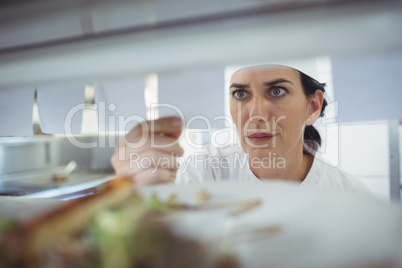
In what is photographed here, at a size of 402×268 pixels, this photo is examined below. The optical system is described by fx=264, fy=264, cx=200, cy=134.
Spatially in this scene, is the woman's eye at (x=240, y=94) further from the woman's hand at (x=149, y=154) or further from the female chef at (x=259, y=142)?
the woman's hand at (x=149, y=154)

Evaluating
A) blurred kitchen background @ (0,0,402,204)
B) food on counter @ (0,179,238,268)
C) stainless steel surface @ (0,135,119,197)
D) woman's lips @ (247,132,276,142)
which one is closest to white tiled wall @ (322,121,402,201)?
Answer: blurred kitchen background @ (0,0,402,204)

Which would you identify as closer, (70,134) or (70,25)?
(70,25)

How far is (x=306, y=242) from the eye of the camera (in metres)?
0.36

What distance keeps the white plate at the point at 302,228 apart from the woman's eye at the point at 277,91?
16 centimetres

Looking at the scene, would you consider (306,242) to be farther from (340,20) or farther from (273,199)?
(340,20)

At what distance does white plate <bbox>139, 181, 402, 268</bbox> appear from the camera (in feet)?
1.09

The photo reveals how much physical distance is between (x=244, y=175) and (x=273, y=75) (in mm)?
195

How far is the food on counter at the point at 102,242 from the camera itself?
0.35 meters

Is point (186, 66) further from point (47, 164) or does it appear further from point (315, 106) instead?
point (47, 164)

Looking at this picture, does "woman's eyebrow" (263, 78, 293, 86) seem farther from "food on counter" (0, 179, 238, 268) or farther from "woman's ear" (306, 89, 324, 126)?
"food on counter" (0, 179, 238, 268)

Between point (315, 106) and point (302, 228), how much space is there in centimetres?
23

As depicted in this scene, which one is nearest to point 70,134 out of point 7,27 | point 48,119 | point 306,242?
point 48,119

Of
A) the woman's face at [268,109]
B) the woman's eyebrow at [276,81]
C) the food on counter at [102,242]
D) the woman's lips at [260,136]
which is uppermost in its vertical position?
the woman's eyebrow at [276,81]

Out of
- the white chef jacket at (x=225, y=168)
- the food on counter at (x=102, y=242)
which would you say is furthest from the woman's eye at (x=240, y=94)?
the food on counter at (x=102, y=242)
